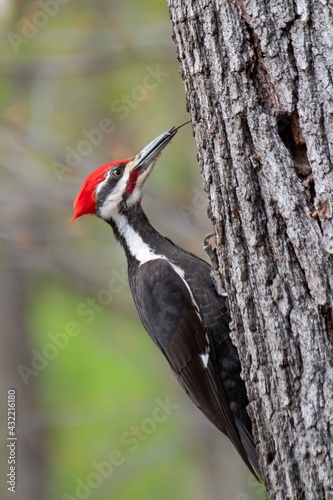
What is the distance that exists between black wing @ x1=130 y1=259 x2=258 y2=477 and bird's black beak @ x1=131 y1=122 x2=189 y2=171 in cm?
56

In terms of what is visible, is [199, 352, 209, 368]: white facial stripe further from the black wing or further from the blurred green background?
the blurred green background

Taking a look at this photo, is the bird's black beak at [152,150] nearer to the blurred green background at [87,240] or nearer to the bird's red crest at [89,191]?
the bird's red crest at [89,191]

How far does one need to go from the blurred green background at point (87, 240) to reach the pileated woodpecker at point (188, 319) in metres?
1.68

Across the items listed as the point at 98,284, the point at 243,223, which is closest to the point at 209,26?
the point at 243,223

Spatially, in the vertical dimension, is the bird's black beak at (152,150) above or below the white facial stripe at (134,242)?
above

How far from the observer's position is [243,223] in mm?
2553

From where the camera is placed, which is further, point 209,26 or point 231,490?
point 231,490

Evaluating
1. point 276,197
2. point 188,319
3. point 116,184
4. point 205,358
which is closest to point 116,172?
point 116,184

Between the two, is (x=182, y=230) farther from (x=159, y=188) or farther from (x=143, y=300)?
(x=143, y=300)

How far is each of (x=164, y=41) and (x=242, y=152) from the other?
3503mm

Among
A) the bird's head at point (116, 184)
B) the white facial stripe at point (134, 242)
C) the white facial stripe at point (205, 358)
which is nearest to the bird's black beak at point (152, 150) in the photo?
the bird's head at point (116, 184)

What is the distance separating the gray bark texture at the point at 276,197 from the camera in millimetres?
2373

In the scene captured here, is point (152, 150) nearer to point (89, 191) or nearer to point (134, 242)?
point (89, 191)

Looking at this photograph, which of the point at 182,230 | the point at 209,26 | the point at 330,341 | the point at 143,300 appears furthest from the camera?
the point at 182,230
